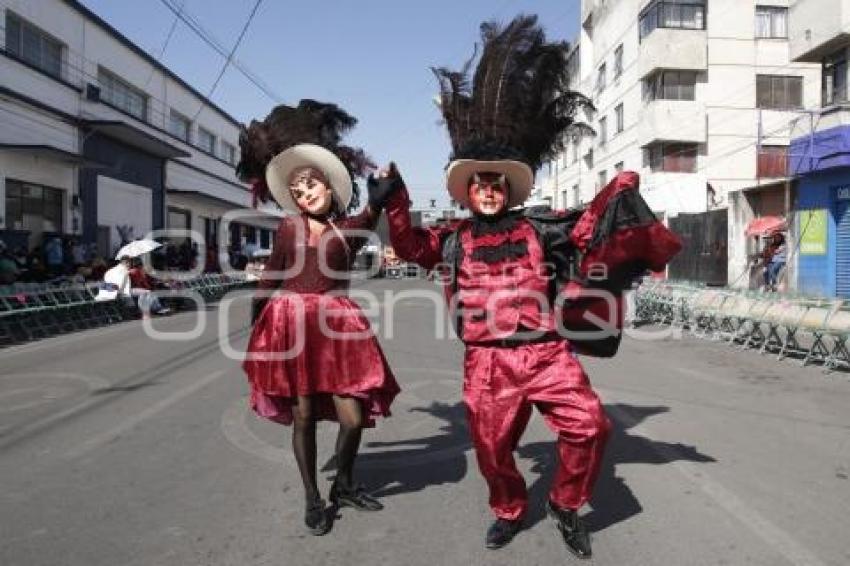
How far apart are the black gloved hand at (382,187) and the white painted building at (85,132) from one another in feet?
51.7

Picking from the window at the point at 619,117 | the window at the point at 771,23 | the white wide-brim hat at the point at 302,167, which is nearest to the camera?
the white wide-brim hat at the point at 302,167

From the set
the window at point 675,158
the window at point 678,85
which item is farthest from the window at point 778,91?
the window at point 675,158

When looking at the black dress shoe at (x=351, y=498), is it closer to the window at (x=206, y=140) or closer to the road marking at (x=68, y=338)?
the road marking at (x=68, y=338)

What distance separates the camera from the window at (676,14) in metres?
33.1

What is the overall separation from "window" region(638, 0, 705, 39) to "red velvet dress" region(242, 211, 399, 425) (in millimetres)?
31995

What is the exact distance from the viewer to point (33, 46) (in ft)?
70.7

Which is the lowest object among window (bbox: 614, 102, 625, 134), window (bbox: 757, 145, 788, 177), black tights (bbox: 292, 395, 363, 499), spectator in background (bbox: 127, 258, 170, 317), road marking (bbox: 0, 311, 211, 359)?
road marking (bbox: 0, 311, 211, 359)

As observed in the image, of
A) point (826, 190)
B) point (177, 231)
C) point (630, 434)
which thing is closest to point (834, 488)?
point (630, 434)

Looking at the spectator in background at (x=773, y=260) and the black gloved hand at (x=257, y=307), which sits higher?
the spectator in background at (x=773, y=260)

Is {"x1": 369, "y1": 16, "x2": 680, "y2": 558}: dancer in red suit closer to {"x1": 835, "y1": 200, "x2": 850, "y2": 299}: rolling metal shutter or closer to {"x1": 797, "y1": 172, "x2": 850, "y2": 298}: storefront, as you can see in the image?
{"x1": 797, "y1": 172, "x2": 850, "y2": 298}: storefront

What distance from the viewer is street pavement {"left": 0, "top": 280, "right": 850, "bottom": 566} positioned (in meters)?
3.81

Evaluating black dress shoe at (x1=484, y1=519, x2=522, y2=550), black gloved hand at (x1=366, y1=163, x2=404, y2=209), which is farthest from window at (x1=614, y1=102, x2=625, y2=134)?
black dress shoe at (x1=484, y1=519, x2=522, y2=550)

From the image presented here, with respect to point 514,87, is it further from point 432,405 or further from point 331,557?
→ point 331,557

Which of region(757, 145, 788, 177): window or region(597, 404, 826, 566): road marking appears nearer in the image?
region(597, 404, 826, 566): road marking
